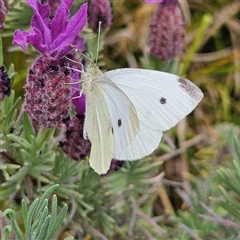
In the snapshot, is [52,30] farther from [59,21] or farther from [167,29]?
[167,29]

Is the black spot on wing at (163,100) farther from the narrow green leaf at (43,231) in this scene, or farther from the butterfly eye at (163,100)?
the narrow green leaf at (43,231)

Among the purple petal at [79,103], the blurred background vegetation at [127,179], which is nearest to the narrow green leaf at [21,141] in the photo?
the blurred background vegetation at [127,179]

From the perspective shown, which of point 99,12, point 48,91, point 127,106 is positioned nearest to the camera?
point 48,91

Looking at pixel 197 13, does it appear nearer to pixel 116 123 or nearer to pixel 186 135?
pixel 186 135

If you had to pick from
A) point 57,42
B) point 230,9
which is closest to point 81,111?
point 57,42

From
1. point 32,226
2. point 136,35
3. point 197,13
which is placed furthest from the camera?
point 197,13

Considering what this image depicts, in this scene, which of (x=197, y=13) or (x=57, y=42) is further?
(x=197, y=13)

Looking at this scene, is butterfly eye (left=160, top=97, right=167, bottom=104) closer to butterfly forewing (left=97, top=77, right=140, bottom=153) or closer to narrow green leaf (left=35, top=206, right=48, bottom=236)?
butterfly forewing (left=97, top=77, right=140, bottom=153)

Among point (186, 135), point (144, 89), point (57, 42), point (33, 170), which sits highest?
point (57, 42)

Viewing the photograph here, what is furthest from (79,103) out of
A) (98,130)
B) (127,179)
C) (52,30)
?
(127,179)
